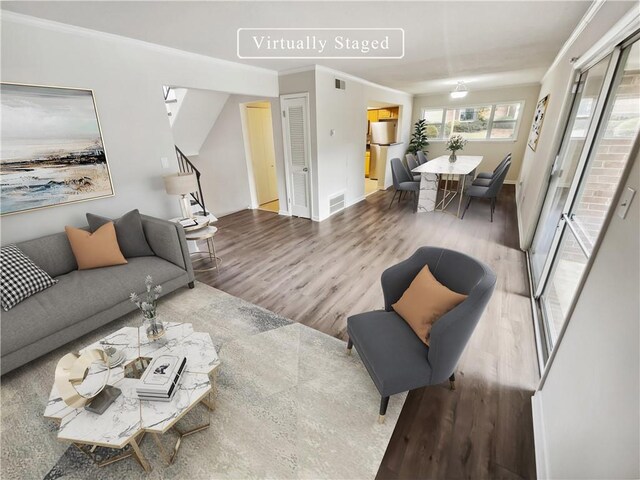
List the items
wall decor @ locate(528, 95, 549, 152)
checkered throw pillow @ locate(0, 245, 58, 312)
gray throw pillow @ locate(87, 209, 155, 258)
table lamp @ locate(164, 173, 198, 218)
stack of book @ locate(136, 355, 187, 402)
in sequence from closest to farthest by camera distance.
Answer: stack of book @ locate(136, 355, 187, 402), checkered throw pillow @ locate(0, 245, 58, 312), gray throw pillow @ locate(87, 209, 155, 258), table lamp @ locate(164, 173, 198, 218), wall decor @ locate(528, 95, 549, 152)

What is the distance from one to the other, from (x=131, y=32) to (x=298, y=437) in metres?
3.65

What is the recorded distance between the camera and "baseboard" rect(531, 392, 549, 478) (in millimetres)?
1288

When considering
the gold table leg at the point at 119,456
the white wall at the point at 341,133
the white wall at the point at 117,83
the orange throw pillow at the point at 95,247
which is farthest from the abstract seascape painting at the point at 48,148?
→ the white wall at the point at 341,133

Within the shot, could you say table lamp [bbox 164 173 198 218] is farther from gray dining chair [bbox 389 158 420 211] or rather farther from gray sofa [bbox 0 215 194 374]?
gray dining chair [bbox 389 158 420 211]

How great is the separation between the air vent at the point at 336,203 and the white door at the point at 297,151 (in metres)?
0.46

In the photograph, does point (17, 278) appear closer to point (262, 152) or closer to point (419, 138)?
point (262, 152)

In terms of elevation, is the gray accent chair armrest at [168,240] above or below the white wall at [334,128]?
below

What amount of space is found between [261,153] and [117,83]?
316cm

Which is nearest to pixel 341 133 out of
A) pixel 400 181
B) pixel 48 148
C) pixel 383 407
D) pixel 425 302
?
pixel 400 181

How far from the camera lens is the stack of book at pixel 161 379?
1.34 metres

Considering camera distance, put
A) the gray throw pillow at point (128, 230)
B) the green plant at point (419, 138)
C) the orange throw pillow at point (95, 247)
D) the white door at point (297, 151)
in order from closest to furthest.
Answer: the orange throw pillow at point (95, 247)
the gray throw pillow at point (128, 230)
the white door at point (297, 151)
the green plant at point (419, 138)

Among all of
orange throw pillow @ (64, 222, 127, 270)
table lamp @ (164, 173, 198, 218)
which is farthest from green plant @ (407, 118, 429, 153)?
orange throw pillow @ (64, 222, 127, 270)

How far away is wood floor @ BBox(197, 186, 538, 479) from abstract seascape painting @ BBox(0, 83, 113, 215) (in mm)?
1532

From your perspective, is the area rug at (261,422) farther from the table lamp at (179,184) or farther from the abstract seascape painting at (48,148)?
the table lamp at (179,184)
